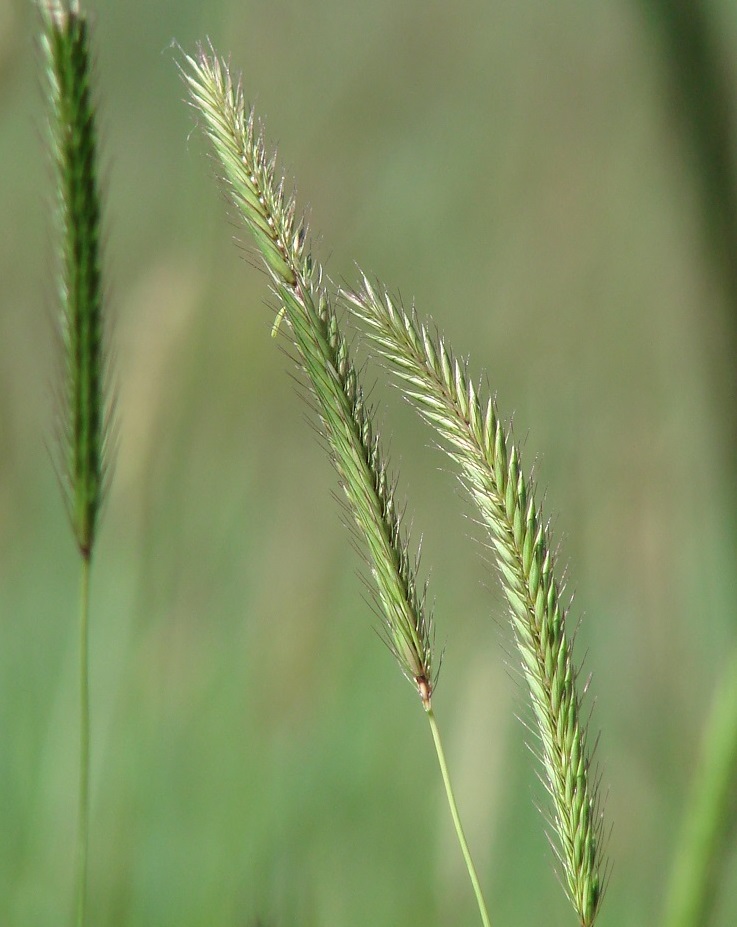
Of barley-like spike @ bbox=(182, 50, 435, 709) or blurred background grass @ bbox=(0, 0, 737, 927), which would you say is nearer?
barley-like spike @ bbox=(182, 50, 435, 709)

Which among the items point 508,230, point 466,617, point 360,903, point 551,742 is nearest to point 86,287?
point 551,742

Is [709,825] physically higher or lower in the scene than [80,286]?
lower

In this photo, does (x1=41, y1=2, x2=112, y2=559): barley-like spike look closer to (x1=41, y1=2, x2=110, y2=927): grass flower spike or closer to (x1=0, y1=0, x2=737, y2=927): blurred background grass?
(x1=41, y1=2, x2=110, y2=927): grass flower spike

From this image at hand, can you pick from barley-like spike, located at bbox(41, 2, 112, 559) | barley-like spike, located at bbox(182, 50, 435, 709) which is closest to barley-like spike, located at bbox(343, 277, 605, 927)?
barley-like spike, located at bbox(182, 50, 435, 709)

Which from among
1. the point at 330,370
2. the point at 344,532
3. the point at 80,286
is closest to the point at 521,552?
the point at 330,370

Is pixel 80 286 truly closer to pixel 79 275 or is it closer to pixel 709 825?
pixel 79 275

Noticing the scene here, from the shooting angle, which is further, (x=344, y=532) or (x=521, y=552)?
(x=344, y=532)

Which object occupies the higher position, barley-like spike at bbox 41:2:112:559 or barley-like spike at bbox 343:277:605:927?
barley-like spike at bbox 41:2:112:559
